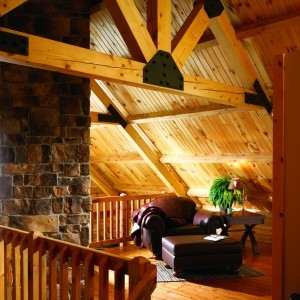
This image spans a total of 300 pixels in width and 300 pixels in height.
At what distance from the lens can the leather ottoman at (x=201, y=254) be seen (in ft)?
16.3

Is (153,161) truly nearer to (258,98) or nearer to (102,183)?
(102,183)

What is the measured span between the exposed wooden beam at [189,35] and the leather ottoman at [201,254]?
220 cm

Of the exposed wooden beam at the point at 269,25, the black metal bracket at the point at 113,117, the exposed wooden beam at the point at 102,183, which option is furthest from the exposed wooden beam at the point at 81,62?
the exposed wooden beam at the point at 102,183

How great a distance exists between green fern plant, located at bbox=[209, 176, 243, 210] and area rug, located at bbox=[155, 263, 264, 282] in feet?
4.16

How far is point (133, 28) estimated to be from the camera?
368cm

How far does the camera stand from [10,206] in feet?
14.6

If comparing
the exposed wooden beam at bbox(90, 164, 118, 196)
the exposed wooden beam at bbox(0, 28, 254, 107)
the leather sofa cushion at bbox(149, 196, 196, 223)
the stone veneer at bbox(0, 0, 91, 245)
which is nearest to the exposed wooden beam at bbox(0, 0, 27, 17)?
the exposed wooden beam at bbox(0, 28, 254, 107)

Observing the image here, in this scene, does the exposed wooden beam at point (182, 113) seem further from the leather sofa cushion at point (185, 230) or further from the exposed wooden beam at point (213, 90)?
the leather sofa cushion at point (185, 230)

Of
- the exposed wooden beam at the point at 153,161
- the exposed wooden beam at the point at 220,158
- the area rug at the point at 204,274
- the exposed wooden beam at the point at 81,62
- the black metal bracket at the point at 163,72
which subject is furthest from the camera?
the exposed wooden beam at the point at 153,161

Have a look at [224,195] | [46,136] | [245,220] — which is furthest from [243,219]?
[46,136]

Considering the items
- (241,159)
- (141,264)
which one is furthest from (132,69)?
(241,159)

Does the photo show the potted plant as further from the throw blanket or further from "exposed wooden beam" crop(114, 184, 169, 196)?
"exposed wooden beam" crop(114, 184, 169, 196)

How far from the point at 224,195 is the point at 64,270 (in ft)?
13.7

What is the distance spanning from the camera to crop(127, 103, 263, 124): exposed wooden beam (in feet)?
19.8
